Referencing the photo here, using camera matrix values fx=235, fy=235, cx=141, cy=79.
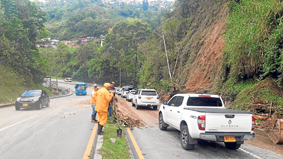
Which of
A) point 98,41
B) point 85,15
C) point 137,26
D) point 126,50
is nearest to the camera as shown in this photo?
point 126,50

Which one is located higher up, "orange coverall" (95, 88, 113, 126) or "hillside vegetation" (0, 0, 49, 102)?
"hillside vegetation" (0, 0, 49, 102)

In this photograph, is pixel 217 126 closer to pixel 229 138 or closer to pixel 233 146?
pixel 229 138

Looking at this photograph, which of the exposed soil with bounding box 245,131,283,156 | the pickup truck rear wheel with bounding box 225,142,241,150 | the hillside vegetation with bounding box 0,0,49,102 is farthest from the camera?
the hillside vegetation with bounding box 0,0,49,102

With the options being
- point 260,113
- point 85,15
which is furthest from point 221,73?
point 85,15

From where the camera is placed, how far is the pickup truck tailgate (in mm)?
6453

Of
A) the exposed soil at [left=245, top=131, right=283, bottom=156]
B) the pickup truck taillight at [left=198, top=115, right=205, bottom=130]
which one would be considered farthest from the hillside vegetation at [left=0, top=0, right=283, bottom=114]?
the pickup truck taillight at [left=198, top=115, right=205, bottom=130]

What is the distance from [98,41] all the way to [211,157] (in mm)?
108965

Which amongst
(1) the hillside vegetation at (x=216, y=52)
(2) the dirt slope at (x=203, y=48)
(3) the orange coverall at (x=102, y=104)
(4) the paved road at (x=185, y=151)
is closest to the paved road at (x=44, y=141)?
(3) the orange coverall at (x=102, y=104)

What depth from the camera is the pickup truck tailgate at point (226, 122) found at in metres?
6.45

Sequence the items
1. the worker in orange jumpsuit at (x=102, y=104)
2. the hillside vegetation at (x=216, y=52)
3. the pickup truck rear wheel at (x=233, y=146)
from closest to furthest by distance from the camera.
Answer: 1. the pickup truck rear wheel at (x=233, y=146)
2. the worker in orange jumpsuit at (x=102, y=104)
3. the hillside vegetation at (x=216, y=52)

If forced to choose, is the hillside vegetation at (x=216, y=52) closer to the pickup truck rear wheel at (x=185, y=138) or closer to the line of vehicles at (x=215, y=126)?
the line of vehicles at (x=215, y=126)

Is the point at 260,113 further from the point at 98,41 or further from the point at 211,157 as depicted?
the point at 98,41

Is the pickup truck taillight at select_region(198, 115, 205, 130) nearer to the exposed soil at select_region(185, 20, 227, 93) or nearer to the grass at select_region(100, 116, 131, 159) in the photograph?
the grass at select_region(100, 116, 131, 159)

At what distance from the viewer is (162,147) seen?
290 inches
